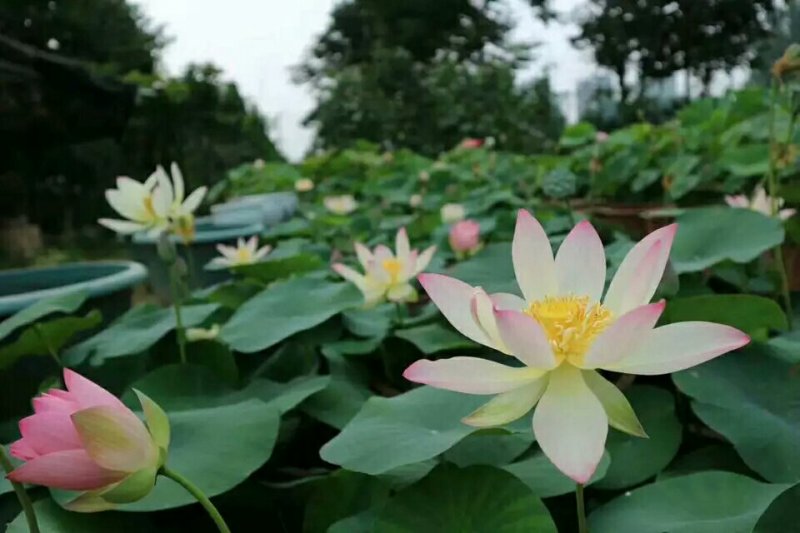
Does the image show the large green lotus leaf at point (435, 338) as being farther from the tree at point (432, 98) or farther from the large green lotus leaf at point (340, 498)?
the tree at point (432, 98)

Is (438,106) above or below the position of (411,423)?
above

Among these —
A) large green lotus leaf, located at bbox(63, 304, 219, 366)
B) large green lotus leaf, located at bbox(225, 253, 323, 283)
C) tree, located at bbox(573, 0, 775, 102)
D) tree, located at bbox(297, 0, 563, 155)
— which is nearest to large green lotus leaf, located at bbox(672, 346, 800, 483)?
large green lotus leaf, located at bbox(63, 304, 219, 366)

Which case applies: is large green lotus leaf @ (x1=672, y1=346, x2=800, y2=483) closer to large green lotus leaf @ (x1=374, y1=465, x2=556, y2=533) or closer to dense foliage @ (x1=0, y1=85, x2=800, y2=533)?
dense foliage @ (x1=0, y1=85, x2=800, y2=533)

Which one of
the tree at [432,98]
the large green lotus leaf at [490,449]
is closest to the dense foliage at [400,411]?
the large green lotus leaf at [490,449]

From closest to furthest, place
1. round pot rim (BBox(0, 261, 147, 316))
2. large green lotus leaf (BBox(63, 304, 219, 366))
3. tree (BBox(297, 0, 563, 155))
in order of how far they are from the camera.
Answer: large green lotus leaf (BBox(63, 304, 219, 366)) → round pot rim (BBox(0, 261, 147, 316)) → tree (BBox(297, 0, 563, 155))

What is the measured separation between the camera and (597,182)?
162cm

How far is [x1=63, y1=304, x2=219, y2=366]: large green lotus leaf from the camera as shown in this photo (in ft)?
1.97

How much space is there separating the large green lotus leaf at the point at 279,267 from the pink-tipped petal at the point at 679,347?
2.04 feet

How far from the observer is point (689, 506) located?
36cm

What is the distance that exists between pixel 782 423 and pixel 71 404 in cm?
35

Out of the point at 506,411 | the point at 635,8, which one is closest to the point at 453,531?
the point at 506,411

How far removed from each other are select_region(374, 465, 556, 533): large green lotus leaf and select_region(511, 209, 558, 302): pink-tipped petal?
83 mm

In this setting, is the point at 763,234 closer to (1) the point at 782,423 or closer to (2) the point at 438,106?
(1) the point at 782,423

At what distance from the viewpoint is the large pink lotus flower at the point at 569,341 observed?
259mm
